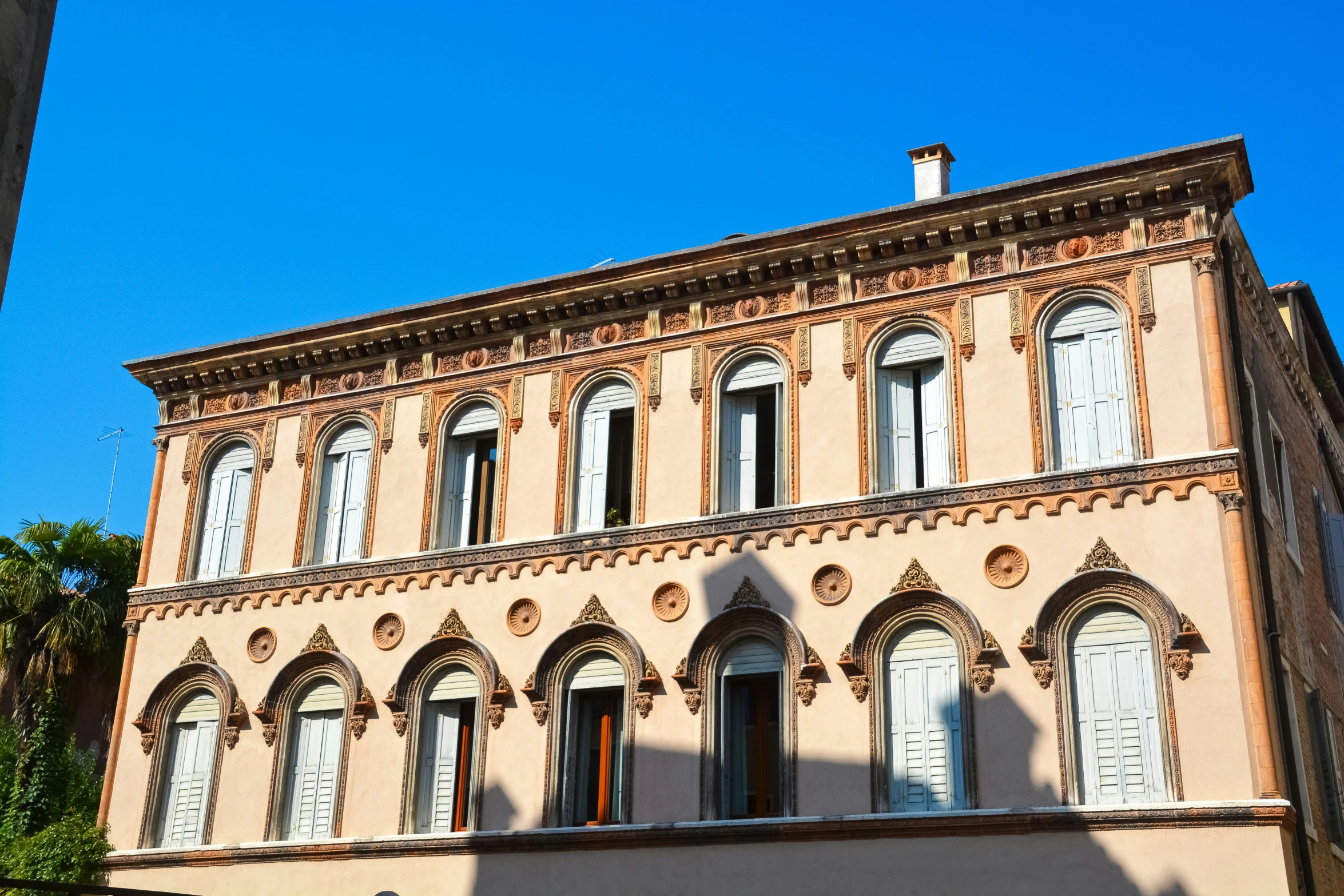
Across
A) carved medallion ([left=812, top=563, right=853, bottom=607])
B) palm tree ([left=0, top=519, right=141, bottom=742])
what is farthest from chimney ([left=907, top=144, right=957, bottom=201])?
palm tree ([left=0, top=519, right=141, bottom=742])

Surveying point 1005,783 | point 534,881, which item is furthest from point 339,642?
point 1005,783

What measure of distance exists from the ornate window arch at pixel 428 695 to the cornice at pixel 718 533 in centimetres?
95

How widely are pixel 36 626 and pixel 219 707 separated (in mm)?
6028

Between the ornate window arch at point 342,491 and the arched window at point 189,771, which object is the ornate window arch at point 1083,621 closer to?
the ornate window arch at point 342,491

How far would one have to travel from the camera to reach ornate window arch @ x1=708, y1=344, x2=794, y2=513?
19.9 meters

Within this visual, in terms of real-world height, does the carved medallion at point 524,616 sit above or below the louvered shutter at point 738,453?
below

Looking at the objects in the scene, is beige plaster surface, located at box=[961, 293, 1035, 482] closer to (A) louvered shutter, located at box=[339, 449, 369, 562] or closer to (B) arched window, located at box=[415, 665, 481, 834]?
(B) arched window, located at box=[415, 665, 481, 834]

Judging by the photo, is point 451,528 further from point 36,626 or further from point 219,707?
point 36,626

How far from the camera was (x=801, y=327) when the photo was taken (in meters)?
20.2

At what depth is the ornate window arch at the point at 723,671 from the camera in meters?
18.4

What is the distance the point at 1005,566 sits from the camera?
17.9 metres

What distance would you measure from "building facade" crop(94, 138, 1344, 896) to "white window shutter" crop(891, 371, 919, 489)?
0.16 ft

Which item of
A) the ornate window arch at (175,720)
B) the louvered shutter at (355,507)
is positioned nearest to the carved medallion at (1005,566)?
the louvered shutter at (355,507)

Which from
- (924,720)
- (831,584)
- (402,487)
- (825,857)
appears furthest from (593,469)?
(825,857)
